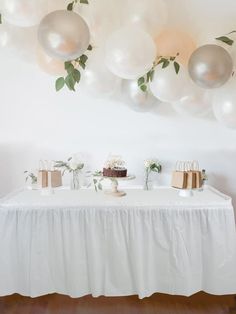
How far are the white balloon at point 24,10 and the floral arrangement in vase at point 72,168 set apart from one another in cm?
87

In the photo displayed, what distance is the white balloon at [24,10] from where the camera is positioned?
131cm

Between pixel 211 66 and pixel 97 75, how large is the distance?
602mm

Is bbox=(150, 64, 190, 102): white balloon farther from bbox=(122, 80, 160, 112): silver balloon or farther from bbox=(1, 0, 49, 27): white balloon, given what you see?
bbox=(1, 0, 49, 27): white balloon

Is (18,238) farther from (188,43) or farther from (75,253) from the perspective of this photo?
(188,43)

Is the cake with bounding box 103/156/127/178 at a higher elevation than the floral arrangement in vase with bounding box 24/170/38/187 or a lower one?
higher

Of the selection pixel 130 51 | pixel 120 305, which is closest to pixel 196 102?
pixel 130 51

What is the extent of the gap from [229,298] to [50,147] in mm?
1529

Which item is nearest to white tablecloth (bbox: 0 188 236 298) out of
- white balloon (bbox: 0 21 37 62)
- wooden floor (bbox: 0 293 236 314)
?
wooden floor (bbox: 0 293 236 314)

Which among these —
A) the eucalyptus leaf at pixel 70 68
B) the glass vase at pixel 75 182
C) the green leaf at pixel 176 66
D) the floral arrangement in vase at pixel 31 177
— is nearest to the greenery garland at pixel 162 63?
the green leaf at pixel 176 66

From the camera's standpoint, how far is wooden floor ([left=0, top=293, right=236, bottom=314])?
1636 millimetres

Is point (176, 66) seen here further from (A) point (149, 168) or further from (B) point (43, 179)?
(B) point (43, 179)

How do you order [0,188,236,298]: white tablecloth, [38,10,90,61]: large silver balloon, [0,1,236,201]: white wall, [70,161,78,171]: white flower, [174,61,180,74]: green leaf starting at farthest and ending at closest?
[0,1,236,201]: white wall → [70,161,78,171]: white flower → [0,188,236,298]: white tablecloth → [174,61,180,74]: green leaf → [38,10,90,61]: large silver balloon

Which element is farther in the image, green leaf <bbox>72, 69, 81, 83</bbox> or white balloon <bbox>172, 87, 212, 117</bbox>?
white balloon <bbox>172, 87, 212, 117</bbox>

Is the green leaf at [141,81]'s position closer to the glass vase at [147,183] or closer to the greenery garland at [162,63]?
the greenery garland at [162,63]
